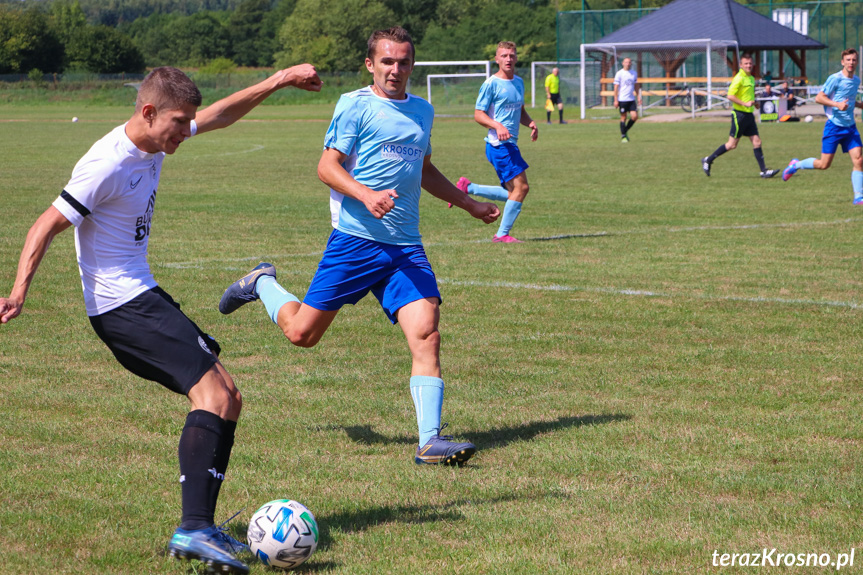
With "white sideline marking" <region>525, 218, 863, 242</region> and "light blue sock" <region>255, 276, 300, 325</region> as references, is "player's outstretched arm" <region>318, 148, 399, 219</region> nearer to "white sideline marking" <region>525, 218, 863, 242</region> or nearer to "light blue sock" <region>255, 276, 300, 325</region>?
"light blue sock" <region>255, 276, 300, 325</region>

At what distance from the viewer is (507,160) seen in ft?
39.0

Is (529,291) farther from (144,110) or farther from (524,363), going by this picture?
(144,110)

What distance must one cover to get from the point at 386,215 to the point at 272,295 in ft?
3.17

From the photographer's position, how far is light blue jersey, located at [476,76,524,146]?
12.0 m

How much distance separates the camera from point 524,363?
6969 millimetres

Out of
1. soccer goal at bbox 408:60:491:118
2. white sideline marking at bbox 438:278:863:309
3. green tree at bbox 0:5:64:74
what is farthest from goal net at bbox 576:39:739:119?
green tree at bbox 0:5:64:74

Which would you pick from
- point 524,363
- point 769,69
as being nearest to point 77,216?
point 524,363

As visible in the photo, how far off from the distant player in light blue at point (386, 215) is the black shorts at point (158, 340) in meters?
1.46

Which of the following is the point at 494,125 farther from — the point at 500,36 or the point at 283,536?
the point at 500,36

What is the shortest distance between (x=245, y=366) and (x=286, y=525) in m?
3.24

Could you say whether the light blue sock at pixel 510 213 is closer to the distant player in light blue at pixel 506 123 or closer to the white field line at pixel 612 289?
the distant player in light blue at pixel 506 123

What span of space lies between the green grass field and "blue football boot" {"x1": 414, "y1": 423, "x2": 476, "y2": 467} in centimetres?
7

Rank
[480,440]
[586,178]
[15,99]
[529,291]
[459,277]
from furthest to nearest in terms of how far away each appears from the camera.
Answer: [15,99]
[586,178]
[459,277]
[529,291]
[480,440]

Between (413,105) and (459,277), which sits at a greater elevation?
(413,105)
